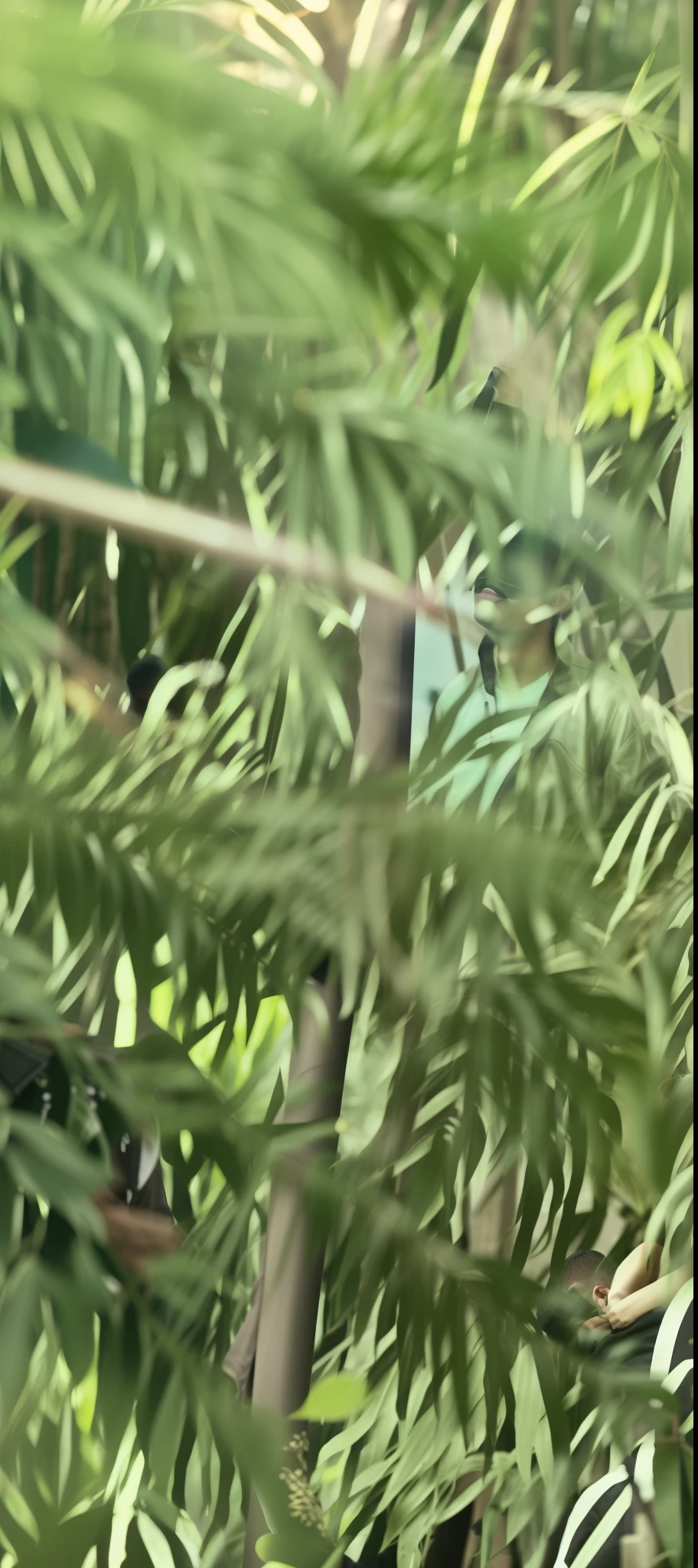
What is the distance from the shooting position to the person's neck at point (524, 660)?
60 centimetres

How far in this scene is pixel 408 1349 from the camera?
1.77 ft

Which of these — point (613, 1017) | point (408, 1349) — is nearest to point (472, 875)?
point (613, 1017)

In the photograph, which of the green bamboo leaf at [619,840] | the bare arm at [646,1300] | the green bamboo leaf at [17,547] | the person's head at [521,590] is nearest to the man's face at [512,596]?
the person's head at [521,590]

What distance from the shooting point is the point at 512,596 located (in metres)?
0.60

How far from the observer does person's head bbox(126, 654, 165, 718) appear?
1.69 feet

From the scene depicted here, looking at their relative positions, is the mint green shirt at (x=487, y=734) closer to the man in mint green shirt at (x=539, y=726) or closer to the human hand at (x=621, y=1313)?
the man in mint green shirt at (x=539, y=726)

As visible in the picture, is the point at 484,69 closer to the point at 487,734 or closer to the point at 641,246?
the point at 641,246

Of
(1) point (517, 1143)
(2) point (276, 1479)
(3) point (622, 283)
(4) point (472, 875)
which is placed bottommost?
(2) point (276, 1479)

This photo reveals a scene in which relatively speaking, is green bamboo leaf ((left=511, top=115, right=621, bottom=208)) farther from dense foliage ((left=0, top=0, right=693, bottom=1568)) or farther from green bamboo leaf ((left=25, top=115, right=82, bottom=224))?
green bamboo leaf ((left=25, top=115, right=82, bottom=224))

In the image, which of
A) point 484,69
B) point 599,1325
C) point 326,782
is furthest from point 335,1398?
point 484,69

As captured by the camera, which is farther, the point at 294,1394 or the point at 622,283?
the point at 622,283

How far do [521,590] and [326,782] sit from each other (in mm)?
145

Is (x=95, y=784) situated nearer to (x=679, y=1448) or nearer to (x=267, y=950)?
(x=267, y=950)

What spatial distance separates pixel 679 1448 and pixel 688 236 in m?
0.59
